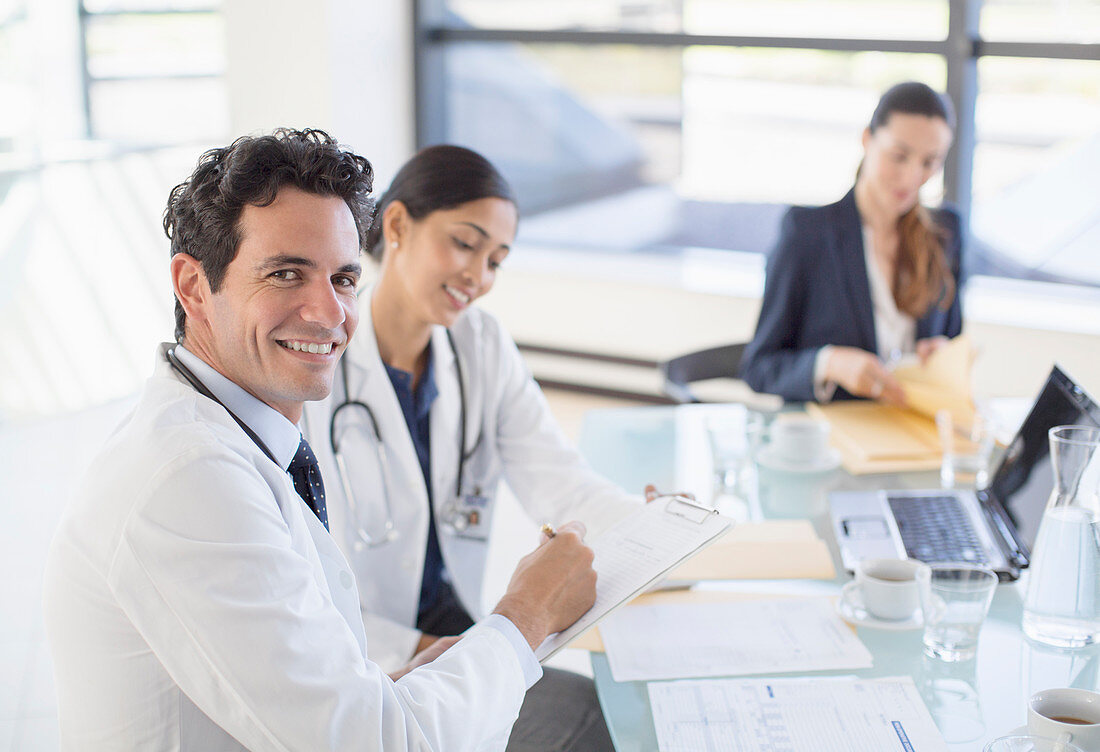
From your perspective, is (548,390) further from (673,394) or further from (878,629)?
(878,629)

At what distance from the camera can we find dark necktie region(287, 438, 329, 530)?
1217 mm

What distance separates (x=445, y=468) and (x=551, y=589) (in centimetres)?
59

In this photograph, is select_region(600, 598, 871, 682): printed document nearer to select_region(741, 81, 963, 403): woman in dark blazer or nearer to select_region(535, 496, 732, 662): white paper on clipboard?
select_region(535, 496, 732, 662): white paper on clipboard

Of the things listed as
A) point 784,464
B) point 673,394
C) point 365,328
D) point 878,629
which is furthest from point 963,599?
point 673,394

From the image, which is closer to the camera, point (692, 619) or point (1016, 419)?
point (692, 619)

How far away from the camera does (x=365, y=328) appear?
1764 millimetres

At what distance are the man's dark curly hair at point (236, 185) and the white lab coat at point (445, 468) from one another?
0.54 m

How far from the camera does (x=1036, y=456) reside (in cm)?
163

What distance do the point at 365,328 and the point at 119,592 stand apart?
0.87 m

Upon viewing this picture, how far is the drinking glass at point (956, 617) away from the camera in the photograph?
1.28 metres

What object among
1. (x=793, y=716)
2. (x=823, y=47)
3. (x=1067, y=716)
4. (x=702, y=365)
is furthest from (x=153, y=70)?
(x=1067, y=716)

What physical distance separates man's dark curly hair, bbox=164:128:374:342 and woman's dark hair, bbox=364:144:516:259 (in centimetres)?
59

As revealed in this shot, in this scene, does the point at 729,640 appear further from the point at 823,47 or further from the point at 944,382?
the point at 823,47

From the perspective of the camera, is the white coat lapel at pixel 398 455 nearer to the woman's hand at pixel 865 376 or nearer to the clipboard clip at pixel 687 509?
the clipboard clip at pixel 687 509
